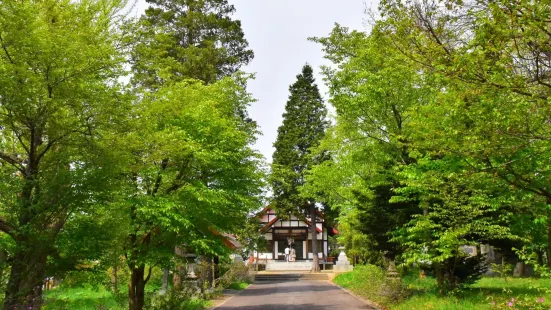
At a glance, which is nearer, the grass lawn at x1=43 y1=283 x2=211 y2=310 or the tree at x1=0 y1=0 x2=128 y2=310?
the tree at x1=0 y1=0 x2=128 y2=310

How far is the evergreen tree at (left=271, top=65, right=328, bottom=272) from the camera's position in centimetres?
3906

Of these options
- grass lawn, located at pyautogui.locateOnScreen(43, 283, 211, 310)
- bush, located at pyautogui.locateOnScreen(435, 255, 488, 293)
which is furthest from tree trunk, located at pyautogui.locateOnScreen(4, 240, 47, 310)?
bush, located at pyautogui.locateOnScreen(435, 255, 488, 293)

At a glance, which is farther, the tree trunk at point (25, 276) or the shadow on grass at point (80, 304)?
the shadow on grass at point (80, 304)

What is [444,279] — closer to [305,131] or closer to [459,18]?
[459,18]

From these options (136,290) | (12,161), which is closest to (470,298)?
(136,290)

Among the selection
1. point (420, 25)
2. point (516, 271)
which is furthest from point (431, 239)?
point (516, 271)

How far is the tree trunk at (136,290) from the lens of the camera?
12508 millimetres

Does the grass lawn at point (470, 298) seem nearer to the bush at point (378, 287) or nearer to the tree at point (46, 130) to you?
the bush at point (378, 287)

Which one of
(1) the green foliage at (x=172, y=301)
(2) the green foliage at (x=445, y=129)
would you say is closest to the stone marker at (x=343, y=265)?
(2) the green foliage at (x=445, y=129)

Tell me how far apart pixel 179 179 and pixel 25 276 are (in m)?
6.00

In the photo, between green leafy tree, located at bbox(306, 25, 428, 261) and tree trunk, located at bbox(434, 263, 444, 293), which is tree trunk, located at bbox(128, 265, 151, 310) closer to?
green leafy tree, located at bbox(306, 25, 428, 261)

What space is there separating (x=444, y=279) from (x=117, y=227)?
34.6ft

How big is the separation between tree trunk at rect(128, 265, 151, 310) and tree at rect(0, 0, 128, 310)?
15.4 ft

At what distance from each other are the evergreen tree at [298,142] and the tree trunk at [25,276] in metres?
30.6
